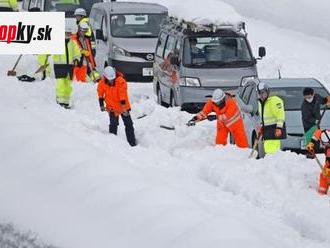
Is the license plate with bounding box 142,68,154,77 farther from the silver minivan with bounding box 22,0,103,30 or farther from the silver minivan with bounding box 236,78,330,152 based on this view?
the silver minivan with bounding box 236,78,330,152

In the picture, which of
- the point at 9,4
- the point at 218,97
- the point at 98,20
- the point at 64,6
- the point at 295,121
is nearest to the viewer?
the point at 295,121

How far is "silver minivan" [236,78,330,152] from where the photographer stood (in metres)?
13.8

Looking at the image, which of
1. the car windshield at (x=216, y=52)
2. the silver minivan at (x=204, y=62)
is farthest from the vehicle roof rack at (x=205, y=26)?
the car windshield at (x=216, y=52)

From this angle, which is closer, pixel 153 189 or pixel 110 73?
pixel 153 189

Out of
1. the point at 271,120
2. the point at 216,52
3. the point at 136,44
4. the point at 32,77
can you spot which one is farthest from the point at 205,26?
the point at 32,77

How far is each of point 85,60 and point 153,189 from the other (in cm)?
1250

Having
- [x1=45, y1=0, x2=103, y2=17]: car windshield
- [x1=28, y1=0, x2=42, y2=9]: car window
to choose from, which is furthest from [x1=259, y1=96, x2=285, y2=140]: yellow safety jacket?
[x1=28, y1=0, x2=42, y2=9]: car window

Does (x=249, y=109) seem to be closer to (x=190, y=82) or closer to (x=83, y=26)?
(x=190, y=82)

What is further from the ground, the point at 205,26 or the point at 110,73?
the point at 205,26

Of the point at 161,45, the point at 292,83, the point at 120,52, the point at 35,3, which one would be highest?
the point at 292,83

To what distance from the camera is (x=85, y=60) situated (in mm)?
20734

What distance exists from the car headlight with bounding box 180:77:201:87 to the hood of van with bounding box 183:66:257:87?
0.23 ft

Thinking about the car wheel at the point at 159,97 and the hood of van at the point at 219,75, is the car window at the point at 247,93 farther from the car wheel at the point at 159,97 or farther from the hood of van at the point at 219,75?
the car wheel at the point at 159,97

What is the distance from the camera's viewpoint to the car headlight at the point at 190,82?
17406 millimetres
